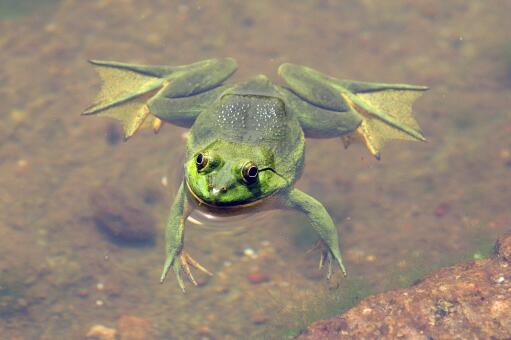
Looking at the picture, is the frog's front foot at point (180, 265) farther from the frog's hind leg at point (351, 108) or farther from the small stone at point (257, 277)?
the frog's hind leg at point (351, 108)

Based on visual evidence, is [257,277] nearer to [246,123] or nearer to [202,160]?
[246,123]

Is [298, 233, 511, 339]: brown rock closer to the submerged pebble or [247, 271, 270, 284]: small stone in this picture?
[247, 271, 270, 284]: small stone

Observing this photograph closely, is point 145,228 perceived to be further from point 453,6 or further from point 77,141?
point 453,6

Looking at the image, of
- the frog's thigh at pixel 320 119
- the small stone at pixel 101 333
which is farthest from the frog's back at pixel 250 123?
the small stone at pixel 101 333

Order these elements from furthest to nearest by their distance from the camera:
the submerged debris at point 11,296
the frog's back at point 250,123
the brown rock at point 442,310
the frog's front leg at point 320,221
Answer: the submerged debris at point 11,296
the frog's front leg at point 320,221
the frog's back at point 250,123
the brown rock at point 442,310

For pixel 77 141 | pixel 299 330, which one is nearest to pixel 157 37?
pixel 77 141

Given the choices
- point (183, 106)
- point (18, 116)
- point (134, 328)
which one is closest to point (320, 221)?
point (183, 106)

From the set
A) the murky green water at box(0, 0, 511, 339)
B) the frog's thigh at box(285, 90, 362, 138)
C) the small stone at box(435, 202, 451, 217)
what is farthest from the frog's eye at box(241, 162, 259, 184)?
the small stone at box(435, 202, 451, 217)
